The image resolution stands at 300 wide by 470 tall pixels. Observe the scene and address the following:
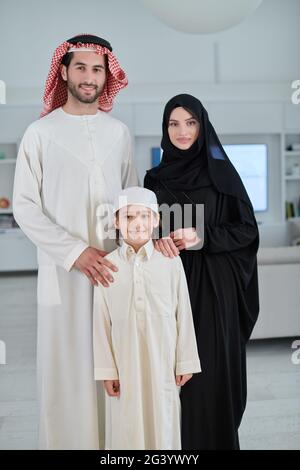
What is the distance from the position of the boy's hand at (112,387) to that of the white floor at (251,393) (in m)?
1.09

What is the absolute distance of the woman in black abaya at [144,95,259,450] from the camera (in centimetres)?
204

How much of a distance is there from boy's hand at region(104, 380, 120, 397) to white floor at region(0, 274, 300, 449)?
3.58 feet

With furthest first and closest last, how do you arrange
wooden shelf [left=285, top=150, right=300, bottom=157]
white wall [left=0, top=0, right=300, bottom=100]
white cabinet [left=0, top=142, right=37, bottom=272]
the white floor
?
wooden shelf [left=285, top=150, right=300, bottom=157] → white cabinet [left=0, top=142, right=37, bottom=272] → white wall [left=0, top=0, right=300, bottom=100] → the white floor

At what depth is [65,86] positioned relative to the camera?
2.20m

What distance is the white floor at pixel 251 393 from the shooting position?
2932 millimetres

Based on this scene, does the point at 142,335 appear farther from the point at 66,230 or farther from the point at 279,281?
the point at 279,281

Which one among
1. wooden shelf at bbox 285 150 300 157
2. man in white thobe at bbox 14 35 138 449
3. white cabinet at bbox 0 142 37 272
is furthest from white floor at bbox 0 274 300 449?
wooden shelf at bbox 285 150 300 157

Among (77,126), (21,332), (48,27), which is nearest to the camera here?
(77,126)

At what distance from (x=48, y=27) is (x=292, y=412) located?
5.78 meters

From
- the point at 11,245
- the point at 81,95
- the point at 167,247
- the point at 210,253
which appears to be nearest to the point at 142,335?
the point at 167,247

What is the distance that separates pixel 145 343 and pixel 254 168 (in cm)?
656

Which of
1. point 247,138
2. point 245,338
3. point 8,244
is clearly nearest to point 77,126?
point 245,338

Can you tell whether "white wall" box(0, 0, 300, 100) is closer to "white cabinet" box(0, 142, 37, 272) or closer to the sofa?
"white cabinet" box(0, 142, 37, 272)

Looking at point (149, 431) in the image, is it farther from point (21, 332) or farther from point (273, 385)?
point (21, 332)
